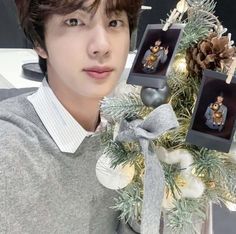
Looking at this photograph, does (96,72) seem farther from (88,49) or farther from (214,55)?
(214,55)

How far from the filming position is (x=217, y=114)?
51cm

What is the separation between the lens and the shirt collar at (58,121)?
2.41 ft

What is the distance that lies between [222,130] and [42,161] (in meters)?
0.31

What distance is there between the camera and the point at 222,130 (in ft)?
1.68

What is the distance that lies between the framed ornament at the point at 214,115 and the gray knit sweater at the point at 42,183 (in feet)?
0.92

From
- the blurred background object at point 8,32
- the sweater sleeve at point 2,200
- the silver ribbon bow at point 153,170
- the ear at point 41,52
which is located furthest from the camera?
the blurred background object at point 8,32

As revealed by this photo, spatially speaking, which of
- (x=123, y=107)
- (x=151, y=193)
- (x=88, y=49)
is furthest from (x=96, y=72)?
(x=151, y=193)

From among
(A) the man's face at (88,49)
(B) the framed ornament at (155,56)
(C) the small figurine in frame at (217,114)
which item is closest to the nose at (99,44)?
(A) the man's face at (88,49)

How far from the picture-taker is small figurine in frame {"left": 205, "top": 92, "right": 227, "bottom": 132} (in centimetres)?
51

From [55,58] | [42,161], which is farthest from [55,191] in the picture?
[55,58]

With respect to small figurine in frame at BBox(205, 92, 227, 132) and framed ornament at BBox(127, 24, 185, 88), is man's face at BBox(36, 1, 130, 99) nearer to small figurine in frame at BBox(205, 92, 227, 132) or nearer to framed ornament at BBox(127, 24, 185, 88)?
framed ornament at BBox(127, 24, 185, 88)

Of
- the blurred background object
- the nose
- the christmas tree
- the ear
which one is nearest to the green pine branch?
the christmas tree

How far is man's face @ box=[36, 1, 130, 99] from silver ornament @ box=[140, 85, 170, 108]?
159mm

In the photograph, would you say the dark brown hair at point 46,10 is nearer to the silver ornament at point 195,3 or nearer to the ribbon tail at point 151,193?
the silver ornament at point 195,3
